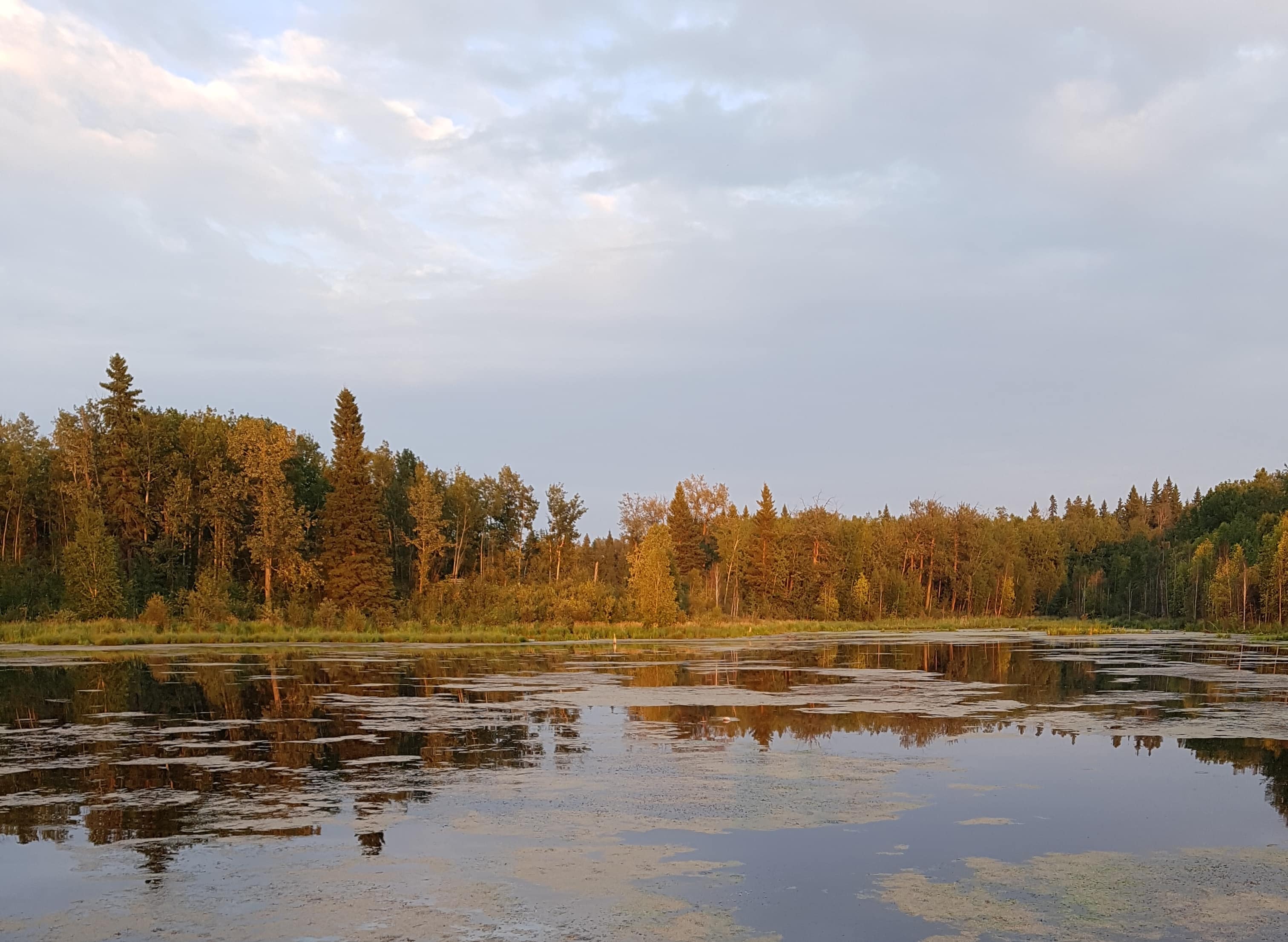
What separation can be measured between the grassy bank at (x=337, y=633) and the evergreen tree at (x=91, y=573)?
346cm

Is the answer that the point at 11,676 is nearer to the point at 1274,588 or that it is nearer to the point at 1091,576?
the point at 1274,588

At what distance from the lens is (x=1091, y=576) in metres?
120

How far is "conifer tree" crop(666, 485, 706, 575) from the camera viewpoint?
9662 centimetres

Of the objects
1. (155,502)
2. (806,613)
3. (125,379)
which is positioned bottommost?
(806,613)

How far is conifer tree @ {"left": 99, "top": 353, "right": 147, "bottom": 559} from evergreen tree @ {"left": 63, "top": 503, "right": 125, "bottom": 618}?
921 centimetres

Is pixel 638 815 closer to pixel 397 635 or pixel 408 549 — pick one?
pixel 397 635

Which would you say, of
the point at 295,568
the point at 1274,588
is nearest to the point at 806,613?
the point at 1274,588

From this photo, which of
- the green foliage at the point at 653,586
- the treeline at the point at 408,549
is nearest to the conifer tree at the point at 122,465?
the treeline at the point at 408,549

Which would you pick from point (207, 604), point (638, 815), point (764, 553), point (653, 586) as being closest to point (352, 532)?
point (207, 604)

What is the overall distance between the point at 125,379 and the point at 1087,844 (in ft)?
216

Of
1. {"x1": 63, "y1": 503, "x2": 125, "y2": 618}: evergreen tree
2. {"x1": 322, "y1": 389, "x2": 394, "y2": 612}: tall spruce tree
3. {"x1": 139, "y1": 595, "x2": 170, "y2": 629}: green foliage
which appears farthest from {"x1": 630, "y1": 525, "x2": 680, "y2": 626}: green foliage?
{"x1": 63, "y1": 503, "x2": 125, "y2": 618}: evergreen tree

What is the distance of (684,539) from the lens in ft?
319

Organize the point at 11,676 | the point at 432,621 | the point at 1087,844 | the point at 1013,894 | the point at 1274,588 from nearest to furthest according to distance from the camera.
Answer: the point at 1013,894 → the point at 1087,844 → the point at 11,676 → the point at 432,621 → the point at 1274,588

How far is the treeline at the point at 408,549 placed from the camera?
5809 centimetres
